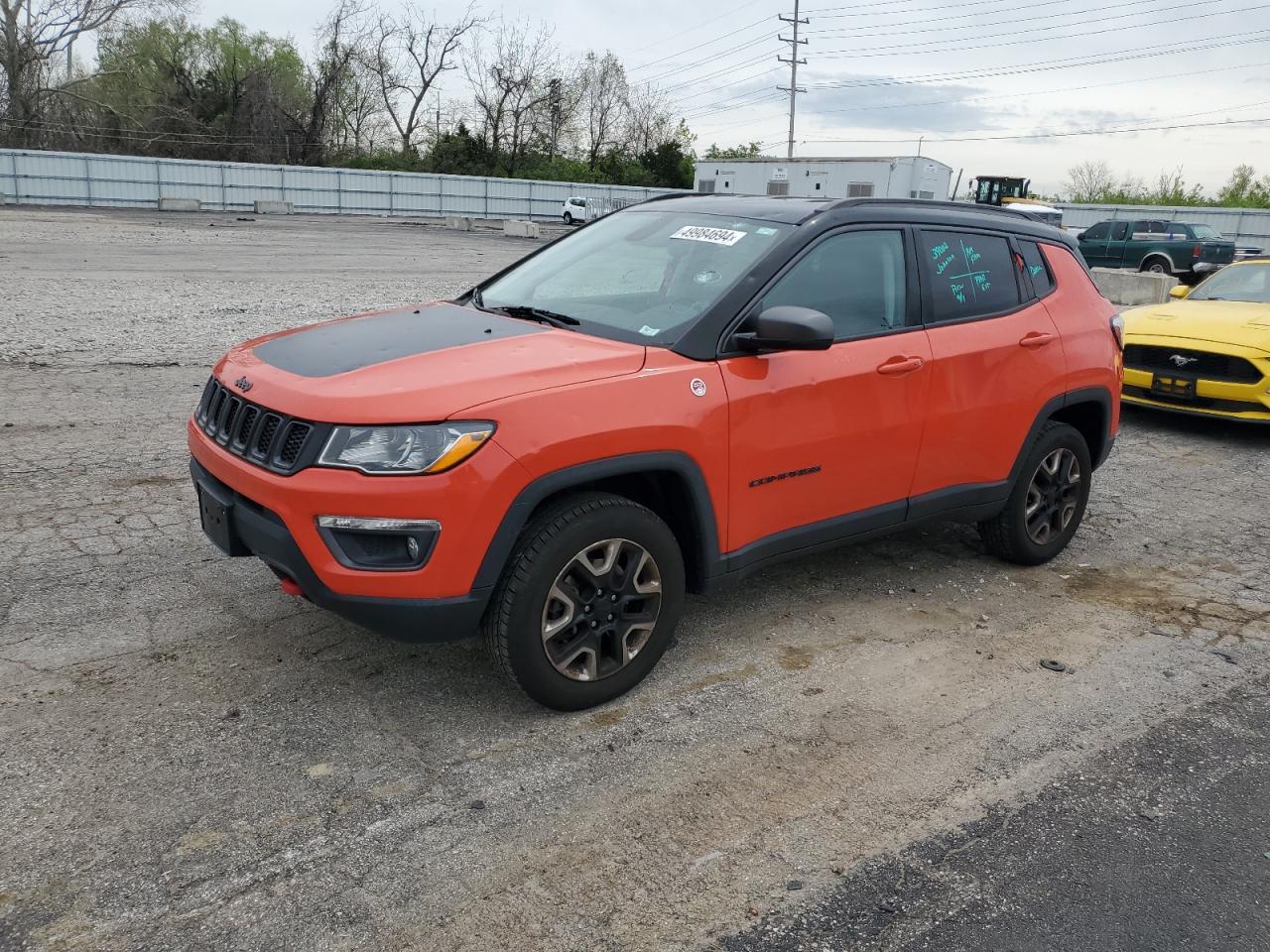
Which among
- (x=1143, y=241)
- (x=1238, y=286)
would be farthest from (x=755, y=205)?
(x=1143, y=241)

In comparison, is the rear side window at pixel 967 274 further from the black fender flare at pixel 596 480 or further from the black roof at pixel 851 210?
the black fender flare at pixel 596 480

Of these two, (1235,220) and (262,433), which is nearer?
(262,433)

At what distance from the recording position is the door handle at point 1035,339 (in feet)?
16.4

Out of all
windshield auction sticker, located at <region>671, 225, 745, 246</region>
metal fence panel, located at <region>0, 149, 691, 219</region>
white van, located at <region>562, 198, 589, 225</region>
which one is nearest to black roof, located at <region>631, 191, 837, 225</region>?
windshield auction sticker, located at <region>671, 225, 745, 246</region>

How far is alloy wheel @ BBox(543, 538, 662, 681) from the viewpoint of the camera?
11.5ft

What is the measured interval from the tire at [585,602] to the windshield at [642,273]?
774 mm

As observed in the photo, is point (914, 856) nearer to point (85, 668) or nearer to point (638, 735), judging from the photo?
point (638, 735)

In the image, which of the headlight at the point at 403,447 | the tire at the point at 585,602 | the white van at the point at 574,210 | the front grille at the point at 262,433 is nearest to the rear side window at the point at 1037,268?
the tire at the point at 585,602

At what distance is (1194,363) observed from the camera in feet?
28.5

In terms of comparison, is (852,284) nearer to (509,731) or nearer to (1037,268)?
(1037,268)

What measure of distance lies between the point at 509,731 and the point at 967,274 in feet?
9.96

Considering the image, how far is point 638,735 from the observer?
11.8 feet

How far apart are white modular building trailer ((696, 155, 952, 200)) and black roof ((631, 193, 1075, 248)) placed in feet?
113

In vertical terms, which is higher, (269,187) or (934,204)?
(269,187)
